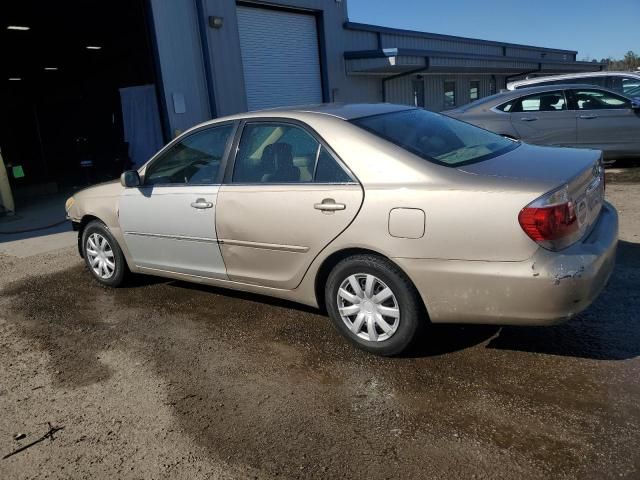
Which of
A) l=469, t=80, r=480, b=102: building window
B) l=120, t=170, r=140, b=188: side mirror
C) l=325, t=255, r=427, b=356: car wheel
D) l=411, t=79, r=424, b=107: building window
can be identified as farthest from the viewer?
l=469, t=80, r=480, b=102: building window

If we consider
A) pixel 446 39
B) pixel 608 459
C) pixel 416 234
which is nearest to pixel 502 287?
pixel 416 234

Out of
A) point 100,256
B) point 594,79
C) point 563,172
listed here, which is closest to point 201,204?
point 100,256

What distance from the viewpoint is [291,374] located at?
3.42 m

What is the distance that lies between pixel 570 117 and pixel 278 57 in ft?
25.9

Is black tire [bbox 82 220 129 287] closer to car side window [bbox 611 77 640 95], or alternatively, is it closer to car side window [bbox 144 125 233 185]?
car side window [bbox 144 125 233 185]

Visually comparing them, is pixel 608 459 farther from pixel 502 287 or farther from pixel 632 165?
pixel 632 165

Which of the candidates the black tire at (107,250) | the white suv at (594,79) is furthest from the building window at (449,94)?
the black tire at (107,250)

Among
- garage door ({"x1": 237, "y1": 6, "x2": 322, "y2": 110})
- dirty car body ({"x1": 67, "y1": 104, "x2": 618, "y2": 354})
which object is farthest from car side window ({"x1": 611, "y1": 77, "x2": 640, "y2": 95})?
dirty car body ({"x1": 67, "y1": 104, "x2": 618, "y2": 354})

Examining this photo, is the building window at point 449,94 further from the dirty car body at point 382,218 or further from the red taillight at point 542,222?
the red taillight at point 542,222

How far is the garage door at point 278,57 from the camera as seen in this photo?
13305 millimetres

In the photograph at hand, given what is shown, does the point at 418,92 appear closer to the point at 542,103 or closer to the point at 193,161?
the point at 542,103

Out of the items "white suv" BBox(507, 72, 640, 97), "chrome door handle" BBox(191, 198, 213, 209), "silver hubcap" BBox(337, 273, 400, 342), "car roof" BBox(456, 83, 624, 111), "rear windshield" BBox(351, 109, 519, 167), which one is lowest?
"silver hubcap" BBox(337, 273, 400, 342)

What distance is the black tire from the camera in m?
5.10

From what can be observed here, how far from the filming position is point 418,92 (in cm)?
2180
